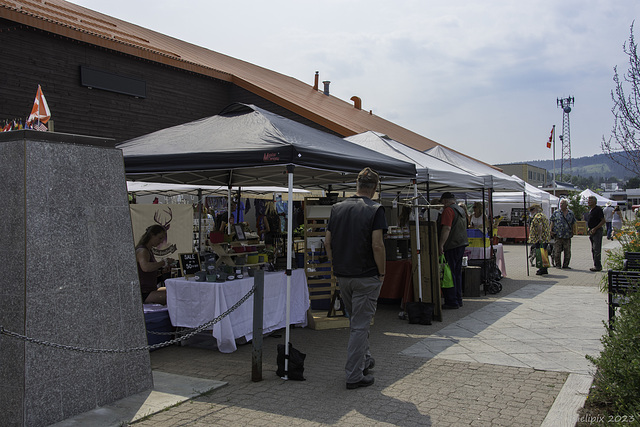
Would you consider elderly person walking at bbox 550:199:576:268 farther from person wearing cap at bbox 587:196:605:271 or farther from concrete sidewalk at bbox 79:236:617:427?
concrete sidewalk at bbox 79:236:617:427

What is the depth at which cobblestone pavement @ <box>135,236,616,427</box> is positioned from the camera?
4516 mm

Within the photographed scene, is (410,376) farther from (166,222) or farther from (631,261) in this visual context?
(166,222)

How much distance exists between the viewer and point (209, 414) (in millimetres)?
4582

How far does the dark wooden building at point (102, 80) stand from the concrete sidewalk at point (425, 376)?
7011mm

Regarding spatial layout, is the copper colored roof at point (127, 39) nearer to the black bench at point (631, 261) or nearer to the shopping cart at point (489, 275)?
the shopping cart at point (489, 275)

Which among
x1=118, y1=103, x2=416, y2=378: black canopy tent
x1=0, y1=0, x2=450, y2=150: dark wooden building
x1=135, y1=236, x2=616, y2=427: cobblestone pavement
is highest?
x1=0, y1=0, x2=450, y2=150: dark wooden building

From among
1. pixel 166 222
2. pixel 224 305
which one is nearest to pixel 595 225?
pixel 166 222

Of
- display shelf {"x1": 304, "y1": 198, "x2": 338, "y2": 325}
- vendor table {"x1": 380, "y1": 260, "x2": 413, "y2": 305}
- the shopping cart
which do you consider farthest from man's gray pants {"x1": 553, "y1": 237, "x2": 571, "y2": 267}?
display shelf {"x1": 304, "y1": 198, "x2": 338, "y2": 325}

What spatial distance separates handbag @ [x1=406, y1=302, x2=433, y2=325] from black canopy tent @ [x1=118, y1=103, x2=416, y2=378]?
6.32 feet

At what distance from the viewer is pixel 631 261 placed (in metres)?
5.39

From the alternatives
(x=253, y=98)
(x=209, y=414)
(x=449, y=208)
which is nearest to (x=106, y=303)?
(x=209, y=414)

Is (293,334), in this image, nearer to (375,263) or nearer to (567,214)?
(375,263)

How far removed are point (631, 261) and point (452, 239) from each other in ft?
13.5

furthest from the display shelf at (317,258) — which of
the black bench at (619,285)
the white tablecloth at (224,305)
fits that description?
the black bench at (619,285)
